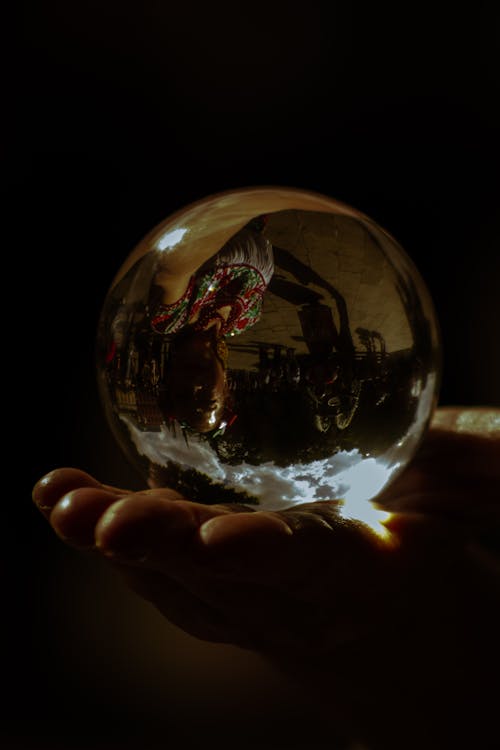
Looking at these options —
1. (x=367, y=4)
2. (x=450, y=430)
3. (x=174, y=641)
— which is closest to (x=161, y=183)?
(x=367, y=4)

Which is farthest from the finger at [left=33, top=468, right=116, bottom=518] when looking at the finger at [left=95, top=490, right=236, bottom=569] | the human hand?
the finger at [left=95, top=490, right=236, bottom=569]

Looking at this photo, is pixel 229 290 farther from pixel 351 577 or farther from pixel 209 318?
pixel 351 577

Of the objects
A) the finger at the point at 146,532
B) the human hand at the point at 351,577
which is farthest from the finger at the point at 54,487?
the finger at the point at 146,532

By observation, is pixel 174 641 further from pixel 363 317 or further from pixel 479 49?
pixel 479 49

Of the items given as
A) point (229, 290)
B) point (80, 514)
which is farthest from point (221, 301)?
point (80, 514)

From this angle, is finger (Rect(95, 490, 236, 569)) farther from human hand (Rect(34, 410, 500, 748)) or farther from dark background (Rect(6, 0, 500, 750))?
dark background (Rect(6, 0, 500, 750))

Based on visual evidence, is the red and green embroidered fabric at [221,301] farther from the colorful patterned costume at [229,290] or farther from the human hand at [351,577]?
the human hand at [351,577]
